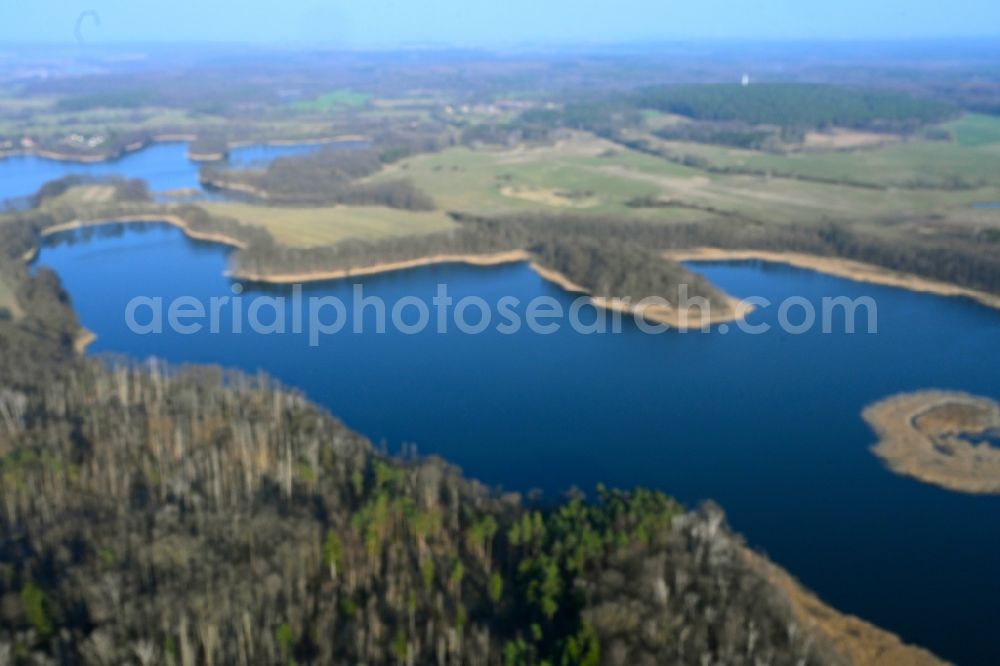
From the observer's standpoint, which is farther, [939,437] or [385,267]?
[385,267]

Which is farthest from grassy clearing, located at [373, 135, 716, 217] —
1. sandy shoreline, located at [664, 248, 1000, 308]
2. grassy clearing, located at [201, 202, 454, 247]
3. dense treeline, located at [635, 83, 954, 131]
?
dense treeline, located at [635, 83, 954, 131]

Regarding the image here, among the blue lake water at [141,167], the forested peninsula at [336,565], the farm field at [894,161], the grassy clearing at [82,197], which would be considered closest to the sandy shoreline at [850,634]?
the forested peninsula at [336,565]

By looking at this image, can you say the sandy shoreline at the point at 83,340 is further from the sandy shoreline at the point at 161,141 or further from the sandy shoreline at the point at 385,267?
the sandy shoreline at the point at 161,141

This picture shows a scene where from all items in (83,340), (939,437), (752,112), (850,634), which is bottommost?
(850,634)

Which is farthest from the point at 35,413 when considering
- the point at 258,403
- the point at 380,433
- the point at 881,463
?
the point at 881,463

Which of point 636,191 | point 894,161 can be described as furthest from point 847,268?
point 894,161

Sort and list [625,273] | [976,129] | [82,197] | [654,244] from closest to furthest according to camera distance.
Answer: [625,273] < [654,244] < [82,197] < [976,129]

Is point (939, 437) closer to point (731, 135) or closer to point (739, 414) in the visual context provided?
point (739, 414)
